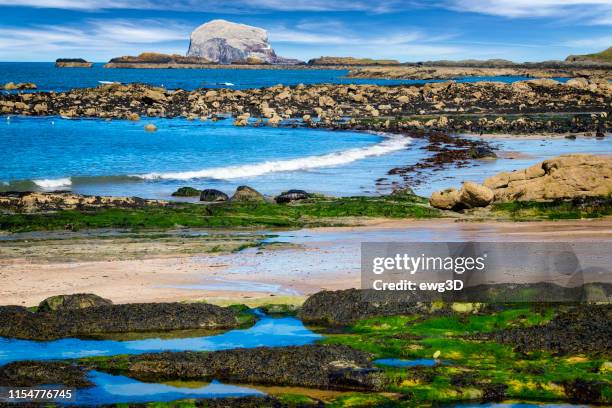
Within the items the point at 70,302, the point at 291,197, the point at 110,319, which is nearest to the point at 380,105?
the point at 291,197

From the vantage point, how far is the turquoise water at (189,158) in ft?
117

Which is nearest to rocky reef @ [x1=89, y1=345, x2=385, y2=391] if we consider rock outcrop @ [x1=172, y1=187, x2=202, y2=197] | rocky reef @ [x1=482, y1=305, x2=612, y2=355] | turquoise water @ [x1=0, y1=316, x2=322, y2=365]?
turquoise water @ [x1=0, y1=316, x2=322, y2=365]

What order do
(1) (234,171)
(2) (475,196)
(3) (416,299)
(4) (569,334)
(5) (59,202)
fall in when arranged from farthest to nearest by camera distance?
(1) (234,171)
(5) (59,202)
(2) (475,196)
(3) (416,299)
(4) (569,334)

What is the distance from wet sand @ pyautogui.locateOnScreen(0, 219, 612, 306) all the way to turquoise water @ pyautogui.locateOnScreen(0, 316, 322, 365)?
2.00 metres

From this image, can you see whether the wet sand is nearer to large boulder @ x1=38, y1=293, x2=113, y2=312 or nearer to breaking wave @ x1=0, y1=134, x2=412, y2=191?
large boulder @ x1=38, y1=293, x2=113, y2=312

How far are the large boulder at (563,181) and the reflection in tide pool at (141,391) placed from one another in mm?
18053

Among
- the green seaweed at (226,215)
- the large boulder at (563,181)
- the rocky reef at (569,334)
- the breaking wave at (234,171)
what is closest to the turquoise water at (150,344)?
the rocky reef at (569,334)

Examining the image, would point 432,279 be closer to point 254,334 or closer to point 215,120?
point 254,334

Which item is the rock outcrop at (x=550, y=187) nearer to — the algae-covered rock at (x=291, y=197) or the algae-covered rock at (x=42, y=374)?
the algae-covered rock at (x=291, y=197)

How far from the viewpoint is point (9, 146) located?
4859 centimetres

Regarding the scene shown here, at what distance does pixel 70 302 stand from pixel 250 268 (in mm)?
5292

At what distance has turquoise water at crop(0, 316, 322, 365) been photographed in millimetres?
12344

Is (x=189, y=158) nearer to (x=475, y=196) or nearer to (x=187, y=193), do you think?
(x=187, y=193)

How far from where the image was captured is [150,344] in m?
12.9
